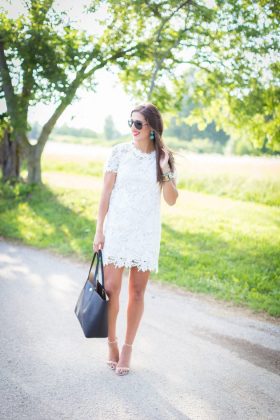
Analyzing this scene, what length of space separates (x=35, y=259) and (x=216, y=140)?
2431 inches

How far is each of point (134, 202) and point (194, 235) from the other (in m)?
6.18

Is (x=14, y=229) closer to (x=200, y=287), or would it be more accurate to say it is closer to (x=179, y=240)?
(x=179, y=240)

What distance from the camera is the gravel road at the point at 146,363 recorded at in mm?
3016

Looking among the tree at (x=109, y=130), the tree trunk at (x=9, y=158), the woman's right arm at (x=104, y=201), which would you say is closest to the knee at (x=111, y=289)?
the woman's right arm at (x=104, y=201)

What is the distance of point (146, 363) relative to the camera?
376cm

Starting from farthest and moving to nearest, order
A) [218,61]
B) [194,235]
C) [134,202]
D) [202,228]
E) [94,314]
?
[218,61] → [202,228] → [194,235] → [134,202] → [94,314]

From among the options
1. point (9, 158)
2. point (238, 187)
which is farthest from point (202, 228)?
point (9, 158)

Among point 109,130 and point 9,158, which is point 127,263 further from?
point 109,130

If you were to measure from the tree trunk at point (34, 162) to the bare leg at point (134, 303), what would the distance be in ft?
35.9

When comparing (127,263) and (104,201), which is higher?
(104,201)

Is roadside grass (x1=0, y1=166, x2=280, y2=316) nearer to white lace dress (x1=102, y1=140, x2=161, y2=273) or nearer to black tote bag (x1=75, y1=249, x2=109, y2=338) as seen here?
white lace dress (x1=102, y1=140, x2=161, y2=273)

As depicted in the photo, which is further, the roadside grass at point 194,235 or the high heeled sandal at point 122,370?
the roadside grass at point 194,235

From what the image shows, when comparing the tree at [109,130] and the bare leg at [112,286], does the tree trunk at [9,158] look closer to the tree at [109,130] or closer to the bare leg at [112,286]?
the bare leg at [112,286]

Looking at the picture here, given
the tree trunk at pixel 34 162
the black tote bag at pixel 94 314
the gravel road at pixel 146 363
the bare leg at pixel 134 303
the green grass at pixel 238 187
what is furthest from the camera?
the green grass at pixel 238 187
